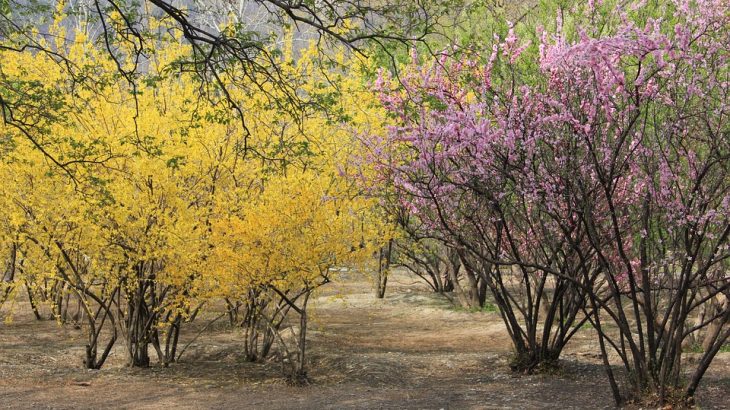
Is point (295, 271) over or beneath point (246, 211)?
beneath

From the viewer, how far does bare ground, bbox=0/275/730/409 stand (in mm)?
9586

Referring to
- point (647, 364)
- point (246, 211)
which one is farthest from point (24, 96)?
point (647, 364)

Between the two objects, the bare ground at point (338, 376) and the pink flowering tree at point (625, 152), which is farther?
the bare ground at point (338, 376)

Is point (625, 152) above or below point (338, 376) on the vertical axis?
above

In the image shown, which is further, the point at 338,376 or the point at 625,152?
the point at 338,376

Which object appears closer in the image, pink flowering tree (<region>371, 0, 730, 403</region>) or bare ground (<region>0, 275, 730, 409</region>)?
pink flowering tree (<region>371, 0, 730, 403</region>)

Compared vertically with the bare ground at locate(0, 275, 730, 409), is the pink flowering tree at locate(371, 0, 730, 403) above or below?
above

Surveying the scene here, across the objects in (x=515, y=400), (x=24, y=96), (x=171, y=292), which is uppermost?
(x=24, y=96)

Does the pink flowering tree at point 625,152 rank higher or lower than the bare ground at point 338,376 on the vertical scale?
higher

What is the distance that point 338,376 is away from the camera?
11906 millimetres

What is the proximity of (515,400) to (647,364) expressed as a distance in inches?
77.4

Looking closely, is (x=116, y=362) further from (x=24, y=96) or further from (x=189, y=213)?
(x=24, y=96)

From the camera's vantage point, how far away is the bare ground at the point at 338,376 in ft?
31.4

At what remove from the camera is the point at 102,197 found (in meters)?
10.1
